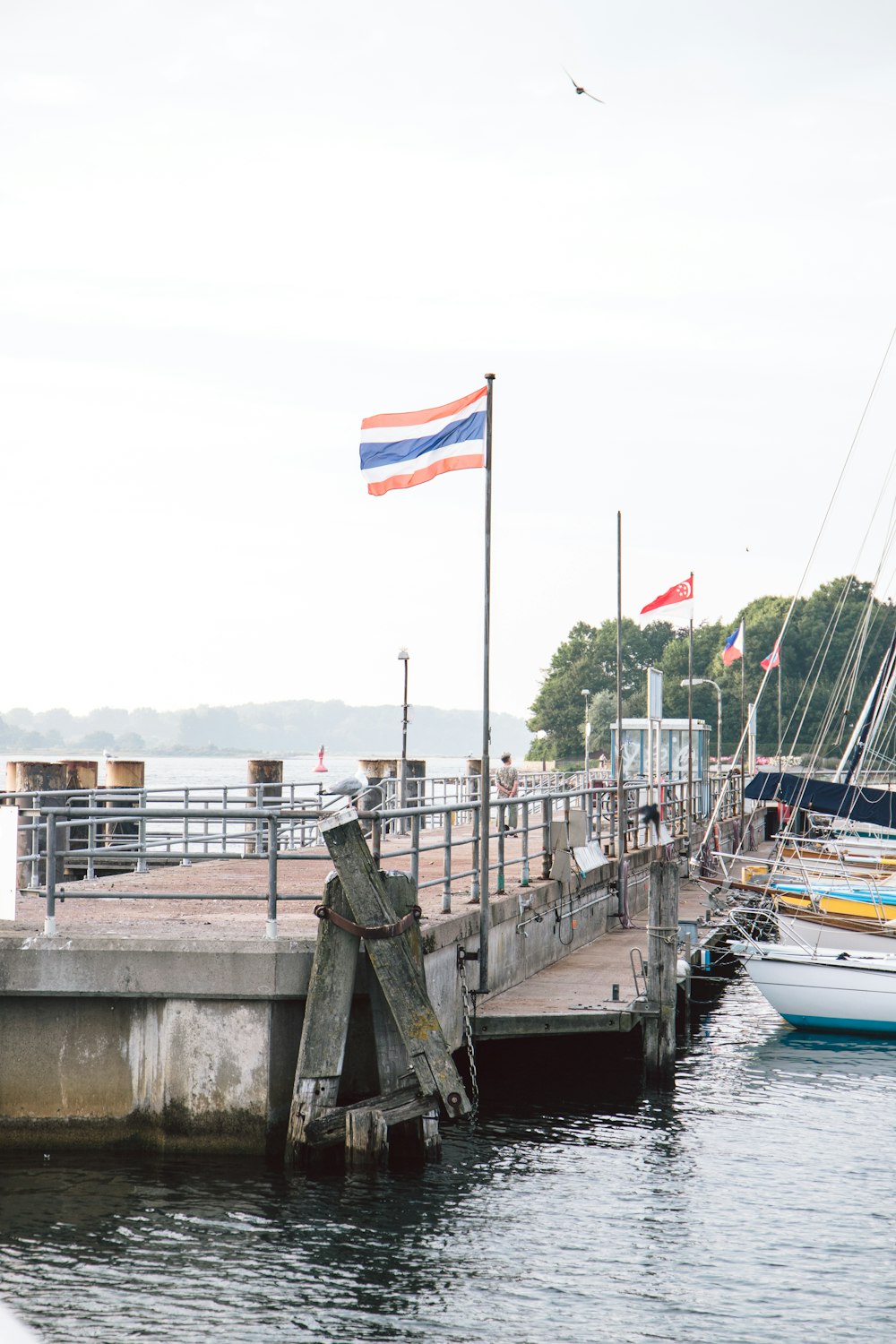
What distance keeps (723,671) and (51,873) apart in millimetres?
127838

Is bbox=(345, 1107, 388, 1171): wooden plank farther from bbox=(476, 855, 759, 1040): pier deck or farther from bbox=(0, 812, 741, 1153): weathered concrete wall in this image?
bbox=(476, 855, 759, 1040): pier deck

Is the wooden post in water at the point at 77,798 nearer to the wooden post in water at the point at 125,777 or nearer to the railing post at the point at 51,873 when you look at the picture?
the wooden post in water at the point at 125,777

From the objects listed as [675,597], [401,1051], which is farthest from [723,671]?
[401,1051]

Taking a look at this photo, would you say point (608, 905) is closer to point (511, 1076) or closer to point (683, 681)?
point (511, 1076)

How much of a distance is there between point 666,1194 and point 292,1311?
154 inches

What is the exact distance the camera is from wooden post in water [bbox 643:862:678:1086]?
15.4 metres

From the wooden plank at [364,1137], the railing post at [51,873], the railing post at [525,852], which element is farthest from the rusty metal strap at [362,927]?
the railing post at [525,852]

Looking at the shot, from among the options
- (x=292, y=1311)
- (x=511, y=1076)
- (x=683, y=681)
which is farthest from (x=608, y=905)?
(x=683, y=681)

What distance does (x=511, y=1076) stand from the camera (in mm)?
16859

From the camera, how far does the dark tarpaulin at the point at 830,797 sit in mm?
24031

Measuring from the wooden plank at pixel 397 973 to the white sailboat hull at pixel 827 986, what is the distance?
894cm

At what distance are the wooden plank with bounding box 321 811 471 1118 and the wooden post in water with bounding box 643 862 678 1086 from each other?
3740 millimetres

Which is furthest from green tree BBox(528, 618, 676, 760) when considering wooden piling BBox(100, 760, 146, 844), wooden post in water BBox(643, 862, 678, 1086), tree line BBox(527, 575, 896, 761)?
wooden post in water BBox(643, 862, 678, 1086)

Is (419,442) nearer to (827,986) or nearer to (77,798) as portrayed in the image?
(827,986)
